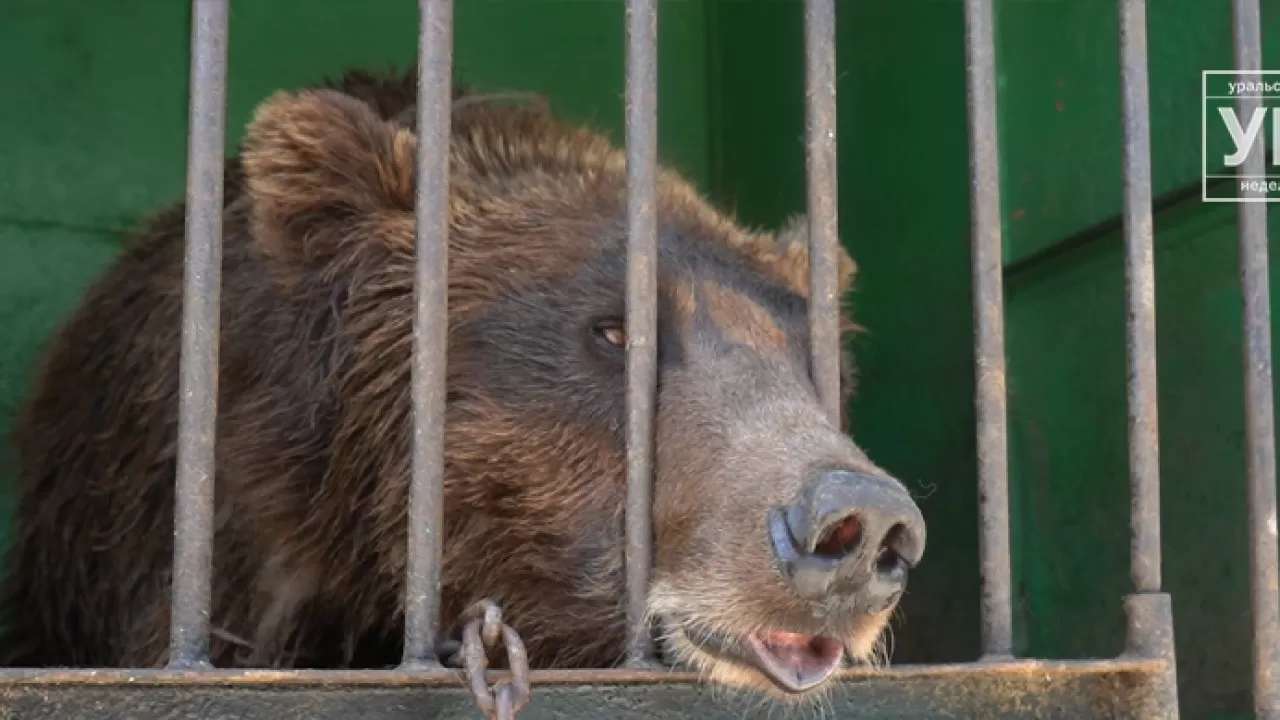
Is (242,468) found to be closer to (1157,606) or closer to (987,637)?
(987,637)

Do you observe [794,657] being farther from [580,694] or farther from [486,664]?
[486,664]

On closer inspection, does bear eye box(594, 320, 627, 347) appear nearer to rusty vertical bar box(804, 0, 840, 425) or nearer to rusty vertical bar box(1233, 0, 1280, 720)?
rusty vertical bar box(804, 0, 840, 425)

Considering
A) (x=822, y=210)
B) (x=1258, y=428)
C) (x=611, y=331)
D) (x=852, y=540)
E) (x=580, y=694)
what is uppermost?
(x=822, y=210)

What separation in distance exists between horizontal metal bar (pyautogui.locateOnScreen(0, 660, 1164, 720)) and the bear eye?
1002 millimetres

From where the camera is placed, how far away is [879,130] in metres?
6.08

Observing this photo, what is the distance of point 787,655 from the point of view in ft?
9.00

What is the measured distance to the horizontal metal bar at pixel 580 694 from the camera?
238cm

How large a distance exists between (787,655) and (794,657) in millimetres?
14

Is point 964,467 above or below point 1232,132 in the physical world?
below

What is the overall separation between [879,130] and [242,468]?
3307 mm

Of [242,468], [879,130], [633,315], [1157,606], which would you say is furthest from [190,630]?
[879,130]

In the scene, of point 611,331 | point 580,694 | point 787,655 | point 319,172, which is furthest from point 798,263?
point 580,694

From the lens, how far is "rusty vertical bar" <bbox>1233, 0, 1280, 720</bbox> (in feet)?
10.3

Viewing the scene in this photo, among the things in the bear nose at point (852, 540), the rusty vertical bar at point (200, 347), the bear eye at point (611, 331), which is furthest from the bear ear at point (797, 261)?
the rusty vertical bar at point (200, 347)
